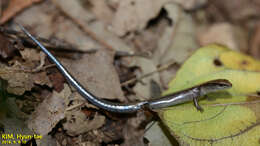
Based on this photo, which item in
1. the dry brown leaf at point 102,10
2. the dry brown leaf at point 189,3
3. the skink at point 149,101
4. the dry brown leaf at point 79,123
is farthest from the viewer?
the dry brown leaf at point 189,3

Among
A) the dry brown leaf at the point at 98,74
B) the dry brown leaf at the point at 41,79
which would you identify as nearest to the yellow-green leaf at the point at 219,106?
the dry brown leaf at the point at 98,74

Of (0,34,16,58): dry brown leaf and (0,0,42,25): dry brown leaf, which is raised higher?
(0,0,42,25): dry brown leaf

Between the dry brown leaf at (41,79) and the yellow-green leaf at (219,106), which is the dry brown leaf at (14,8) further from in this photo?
the yellow-green leaf at (219,106)

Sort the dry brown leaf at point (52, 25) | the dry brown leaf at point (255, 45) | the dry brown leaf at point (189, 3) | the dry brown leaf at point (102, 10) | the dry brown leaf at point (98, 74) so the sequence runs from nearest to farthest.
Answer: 1. the dry brown leaf at point (98, 74)
2. the dry brown leaf at point (52, 25)
3. the dry brown leaf at point (102, 10)
4. the dry brown leaf at point (189, 3)
5. the dry brown leaf at point (255, 45)

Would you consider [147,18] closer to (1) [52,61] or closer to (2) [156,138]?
(1) [52,61]

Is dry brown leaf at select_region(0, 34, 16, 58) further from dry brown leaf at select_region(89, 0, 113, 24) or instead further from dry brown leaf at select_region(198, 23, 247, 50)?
dry brown leaf at select_region(198, 23, 247, 50)

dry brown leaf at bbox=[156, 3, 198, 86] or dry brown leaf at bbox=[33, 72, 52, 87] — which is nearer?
dry brown leaf at bbox=[33, 72, 52, 87]

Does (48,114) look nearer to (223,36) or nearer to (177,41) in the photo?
(177,41)

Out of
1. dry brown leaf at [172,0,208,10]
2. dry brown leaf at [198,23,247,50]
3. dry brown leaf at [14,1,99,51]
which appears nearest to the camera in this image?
dry brown leaf at [14,1,99,51]

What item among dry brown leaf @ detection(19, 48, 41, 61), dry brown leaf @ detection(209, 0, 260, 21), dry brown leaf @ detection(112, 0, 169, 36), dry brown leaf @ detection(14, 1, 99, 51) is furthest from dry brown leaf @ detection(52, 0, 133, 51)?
dry brown leaf @ detection(209, 0, 260, 21)
